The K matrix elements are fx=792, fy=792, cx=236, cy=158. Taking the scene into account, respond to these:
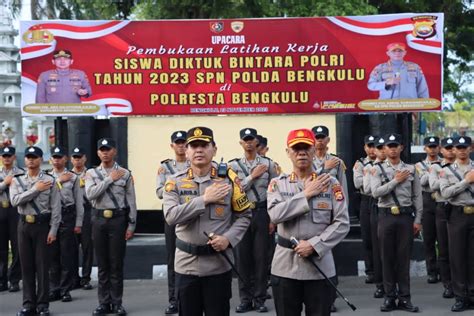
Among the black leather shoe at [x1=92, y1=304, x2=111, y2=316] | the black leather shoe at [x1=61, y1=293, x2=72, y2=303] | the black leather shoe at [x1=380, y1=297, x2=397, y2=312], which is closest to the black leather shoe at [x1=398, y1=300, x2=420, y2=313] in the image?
the black leather shoe at [x1=380, y1=297, x2=397, y2=312]

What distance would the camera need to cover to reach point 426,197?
35.9 ft

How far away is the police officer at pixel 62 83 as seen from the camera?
10953mm

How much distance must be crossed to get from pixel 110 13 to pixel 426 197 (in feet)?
47.3

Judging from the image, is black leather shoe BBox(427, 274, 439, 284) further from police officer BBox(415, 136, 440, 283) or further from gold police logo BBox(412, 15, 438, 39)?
gold police logo BBox(412, 15, 438, 39)

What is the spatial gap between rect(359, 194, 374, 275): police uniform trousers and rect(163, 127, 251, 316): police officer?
15.8 ft

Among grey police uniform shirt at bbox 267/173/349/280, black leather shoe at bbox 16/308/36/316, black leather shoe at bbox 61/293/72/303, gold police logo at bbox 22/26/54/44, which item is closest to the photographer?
grey police uniform shirt at bbox 267/173/349/280

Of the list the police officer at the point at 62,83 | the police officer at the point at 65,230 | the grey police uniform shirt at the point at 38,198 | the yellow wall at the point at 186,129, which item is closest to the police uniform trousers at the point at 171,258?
the grey police uniform shirt at the point at 38,198

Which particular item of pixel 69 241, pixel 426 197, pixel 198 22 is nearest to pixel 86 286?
pixel 69 241

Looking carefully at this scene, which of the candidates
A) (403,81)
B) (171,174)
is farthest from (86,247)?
(403,81)

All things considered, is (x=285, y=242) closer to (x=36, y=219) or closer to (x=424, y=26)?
(x=36, y=219)

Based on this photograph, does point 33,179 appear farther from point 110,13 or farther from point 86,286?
point 110,13

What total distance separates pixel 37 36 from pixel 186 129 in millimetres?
2437

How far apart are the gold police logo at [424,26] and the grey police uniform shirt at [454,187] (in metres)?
2.57

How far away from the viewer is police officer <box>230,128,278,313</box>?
30.5 feet
